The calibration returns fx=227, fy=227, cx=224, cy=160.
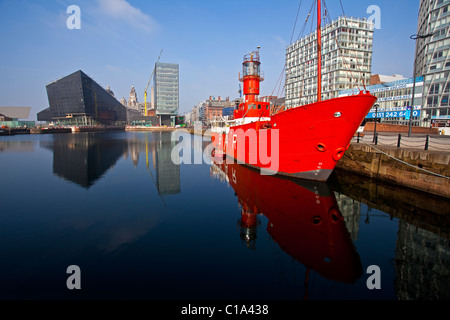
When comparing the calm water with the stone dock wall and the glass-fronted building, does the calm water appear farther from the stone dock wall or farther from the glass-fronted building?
the glass-fronted building

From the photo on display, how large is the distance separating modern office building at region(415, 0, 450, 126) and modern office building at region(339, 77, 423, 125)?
157cm

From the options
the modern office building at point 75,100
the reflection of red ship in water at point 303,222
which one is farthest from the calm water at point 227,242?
the modern office building at point 75,100

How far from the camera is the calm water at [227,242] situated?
21.4ft

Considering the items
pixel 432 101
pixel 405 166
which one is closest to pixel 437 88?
pixel 432 101

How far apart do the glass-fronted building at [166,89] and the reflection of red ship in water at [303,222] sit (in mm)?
149932

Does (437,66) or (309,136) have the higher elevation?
(437,66)

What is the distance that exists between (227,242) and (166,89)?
538 ft

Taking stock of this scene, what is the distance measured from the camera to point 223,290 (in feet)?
20.9

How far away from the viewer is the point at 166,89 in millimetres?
158875

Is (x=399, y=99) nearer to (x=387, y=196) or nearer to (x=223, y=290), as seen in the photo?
(x=387, y=196)

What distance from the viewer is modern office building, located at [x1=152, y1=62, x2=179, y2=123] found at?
156 m

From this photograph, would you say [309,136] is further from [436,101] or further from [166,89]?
[166,89]

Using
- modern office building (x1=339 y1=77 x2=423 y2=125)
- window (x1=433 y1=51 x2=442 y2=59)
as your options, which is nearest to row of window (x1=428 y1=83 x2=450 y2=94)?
modern office building (x1=339 y1=77 x2=423 y2=125)
